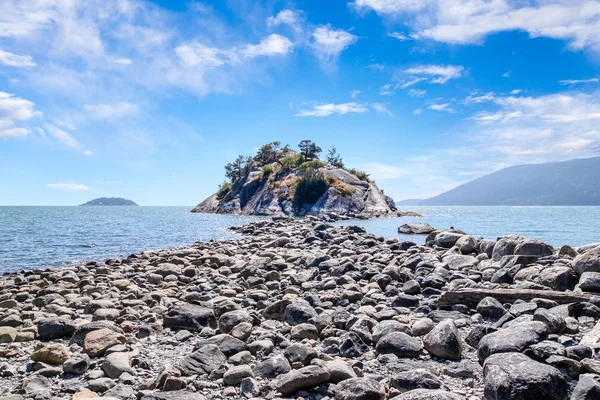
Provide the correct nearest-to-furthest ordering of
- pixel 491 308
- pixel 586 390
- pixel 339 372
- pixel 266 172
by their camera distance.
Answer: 1. pixel 586 390
2. pixel 339 372
3. pixel 491 308
4. pixel 266 172

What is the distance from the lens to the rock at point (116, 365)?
559 centimetres

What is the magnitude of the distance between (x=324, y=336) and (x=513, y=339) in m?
3.13

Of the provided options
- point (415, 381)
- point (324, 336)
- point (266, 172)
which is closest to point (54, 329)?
point (324, 336)

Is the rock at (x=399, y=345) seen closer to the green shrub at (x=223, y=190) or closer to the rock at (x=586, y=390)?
Answer: the rock at (x=586, y=390)

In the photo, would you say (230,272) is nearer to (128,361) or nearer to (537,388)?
(128,361)

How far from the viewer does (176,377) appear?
5176 mm

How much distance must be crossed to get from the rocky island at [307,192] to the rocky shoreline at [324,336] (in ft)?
182

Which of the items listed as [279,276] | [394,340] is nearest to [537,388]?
[394,340]

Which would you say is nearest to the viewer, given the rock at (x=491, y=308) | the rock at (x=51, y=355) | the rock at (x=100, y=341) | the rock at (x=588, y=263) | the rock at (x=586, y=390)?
the rock at (x=586, y=390)

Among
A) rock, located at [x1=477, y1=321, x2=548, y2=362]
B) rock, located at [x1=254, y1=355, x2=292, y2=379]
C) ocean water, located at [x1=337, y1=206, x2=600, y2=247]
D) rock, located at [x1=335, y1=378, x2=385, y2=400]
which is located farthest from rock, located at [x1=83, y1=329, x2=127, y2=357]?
ocean water, located at [x1=337, y1=206, x2=600, y2=247]

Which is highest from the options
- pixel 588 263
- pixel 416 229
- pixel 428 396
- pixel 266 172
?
pixel 266 172

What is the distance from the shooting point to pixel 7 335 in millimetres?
7133

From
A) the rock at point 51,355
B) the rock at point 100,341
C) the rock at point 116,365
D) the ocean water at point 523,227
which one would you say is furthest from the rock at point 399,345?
the ocean water at point 523,227

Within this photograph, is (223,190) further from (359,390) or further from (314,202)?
(359,390)
